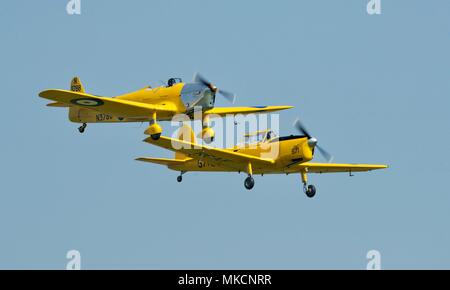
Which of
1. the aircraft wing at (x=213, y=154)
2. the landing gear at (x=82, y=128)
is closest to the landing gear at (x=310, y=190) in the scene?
the aircraft wing at (x=213, y=154)

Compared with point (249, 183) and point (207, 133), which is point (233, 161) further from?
point (207, 133)

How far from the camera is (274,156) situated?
45.2m

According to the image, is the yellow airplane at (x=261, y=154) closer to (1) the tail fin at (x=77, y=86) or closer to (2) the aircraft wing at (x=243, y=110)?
(2) the aircraft wing at (x=243, y=110)

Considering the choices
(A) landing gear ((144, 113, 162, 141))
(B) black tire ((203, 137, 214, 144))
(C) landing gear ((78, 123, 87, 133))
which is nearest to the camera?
(A) landing gear ((144, 113, 162, 141))

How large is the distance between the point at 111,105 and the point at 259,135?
768 centimetres

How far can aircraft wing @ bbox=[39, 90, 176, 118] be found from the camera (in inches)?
1576

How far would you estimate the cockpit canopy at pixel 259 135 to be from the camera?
149 ft

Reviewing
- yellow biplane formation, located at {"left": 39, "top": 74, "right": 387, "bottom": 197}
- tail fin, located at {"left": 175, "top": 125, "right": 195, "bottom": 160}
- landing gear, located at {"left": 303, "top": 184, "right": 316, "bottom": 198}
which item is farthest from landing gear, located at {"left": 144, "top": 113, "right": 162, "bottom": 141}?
landing gear, located at {"left": 303, "top": 184, "right": 316, "bottom": 198}

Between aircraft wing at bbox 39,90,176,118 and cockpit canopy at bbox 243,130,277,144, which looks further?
cockpit canopy at bbox 243,130,277,144

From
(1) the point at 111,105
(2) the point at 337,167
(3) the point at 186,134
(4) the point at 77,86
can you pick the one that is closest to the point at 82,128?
(4) the point at 77,86

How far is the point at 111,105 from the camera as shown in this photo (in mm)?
41219

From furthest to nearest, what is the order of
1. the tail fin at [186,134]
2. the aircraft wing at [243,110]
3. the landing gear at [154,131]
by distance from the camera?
the tail fin at [186,134] → the aircraft wing at [243,110] → the landing gear at [154,131]

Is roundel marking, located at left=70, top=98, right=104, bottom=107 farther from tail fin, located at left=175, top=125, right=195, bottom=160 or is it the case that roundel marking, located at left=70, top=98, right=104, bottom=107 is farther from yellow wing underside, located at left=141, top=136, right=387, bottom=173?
tail fin, located at left=175, top=125, right=195, bottom=160
